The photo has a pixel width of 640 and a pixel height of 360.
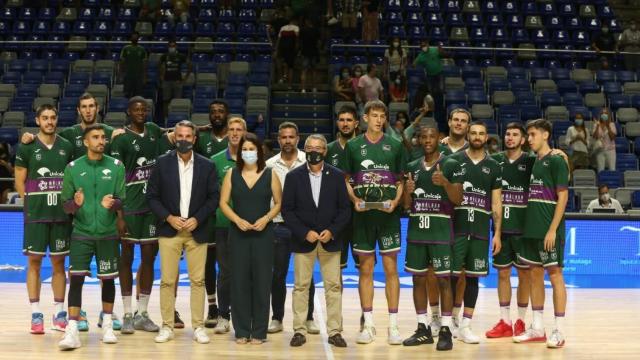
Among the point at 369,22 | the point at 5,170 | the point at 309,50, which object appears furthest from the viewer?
the point at 369,22

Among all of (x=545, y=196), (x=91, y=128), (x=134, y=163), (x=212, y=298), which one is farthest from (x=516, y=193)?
(x=91, y=128)

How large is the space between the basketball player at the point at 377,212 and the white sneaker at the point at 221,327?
1311 mm

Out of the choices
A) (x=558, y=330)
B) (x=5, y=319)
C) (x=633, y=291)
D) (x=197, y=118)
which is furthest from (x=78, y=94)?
(x=558, y=330)

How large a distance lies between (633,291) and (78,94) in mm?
11373

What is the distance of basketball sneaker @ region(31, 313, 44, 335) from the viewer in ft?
32.4

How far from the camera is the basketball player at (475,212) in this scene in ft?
31.3

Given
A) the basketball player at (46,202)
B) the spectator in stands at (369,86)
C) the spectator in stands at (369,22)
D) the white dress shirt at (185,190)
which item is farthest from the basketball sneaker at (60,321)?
the spectator in stands at (369,22)

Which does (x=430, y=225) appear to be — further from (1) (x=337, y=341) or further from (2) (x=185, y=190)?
(2) (x=185, y=190)

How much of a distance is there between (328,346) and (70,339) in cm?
229

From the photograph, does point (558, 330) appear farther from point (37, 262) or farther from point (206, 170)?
point (37, 262)

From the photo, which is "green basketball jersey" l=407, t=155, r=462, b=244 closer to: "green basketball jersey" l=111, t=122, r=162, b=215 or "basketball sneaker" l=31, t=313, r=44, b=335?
"green basketball jersey" l=111, t=122, r=162, b=215

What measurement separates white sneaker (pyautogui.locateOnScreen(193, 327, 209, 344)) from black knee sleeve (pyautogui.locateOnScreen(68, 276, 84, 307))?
1.09 metres

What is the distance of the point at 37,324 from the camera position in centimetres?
990

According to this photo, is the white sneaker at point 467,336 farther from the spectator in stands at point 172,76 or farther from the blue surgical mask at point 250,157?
the spectator in stands at point 172,76
